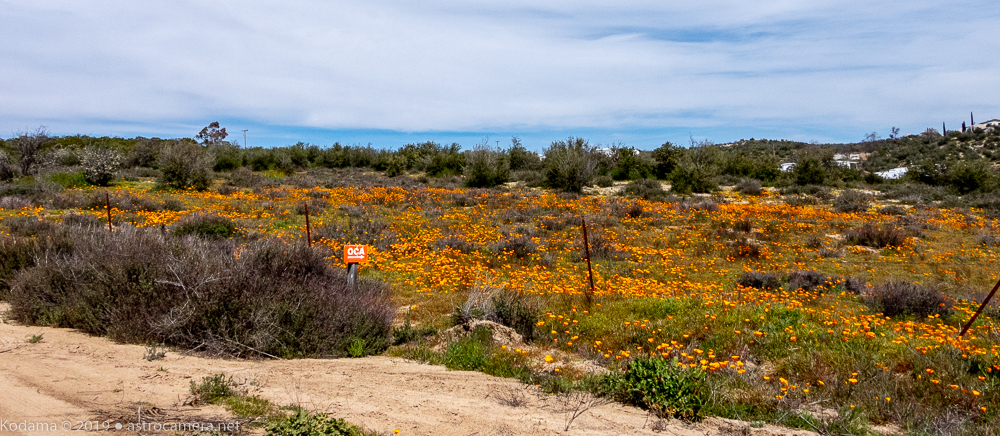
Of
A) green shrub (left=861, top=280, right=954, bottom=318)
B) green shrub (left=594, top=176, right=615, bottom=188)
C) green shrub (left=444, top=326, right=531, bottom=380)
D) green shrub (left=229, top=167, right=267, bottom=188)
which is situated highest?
green shrub (left=229, top=167, right=267, bottom=188)

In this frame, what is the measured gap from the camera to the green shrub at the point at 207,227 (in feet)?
42.2

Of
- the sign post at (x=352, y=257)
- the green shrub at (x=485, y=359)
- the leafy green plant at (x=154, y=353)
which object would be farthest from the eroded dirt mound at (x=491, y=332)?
the leafy green plant at (x=154, y=353)

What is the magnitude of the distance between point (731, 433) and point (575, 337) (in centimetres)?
258

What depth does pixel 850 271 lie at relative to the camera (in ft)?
41.9

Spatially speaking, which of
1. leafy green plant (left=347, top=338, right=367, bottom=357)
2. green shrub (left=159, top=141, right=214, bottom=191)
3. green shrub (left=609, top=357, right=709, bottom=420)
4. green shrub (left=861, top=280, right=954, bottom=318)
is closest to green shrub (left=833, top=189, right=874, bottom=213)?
green shrub (left=861, top=280, right=954, bottom=318)

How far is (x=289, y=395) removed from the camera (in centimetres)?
455

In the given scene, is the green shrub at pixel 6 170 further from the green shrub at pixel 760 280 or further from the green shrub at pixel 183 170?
the green shrub at pixel 760 280

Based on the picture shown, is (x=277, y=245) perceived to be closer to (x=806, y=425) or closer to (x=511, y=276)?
(x=511, y=276)

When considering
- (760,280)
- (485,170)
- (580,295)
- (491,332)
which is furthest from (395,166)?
(491,332)

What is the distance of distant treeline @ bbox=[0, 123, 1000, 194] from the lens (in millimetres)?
27484

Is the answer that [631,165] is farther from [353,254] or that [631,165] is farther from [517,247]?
[353,254]

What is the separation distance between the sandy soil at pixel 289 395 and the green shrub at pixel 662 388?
0.43ft

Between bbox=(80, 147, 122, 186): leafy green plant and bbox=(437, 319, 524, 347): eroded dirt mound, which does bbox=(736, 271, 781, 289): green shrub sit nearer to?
bbox=(437, 319, 524, 347): eroded dirt mound

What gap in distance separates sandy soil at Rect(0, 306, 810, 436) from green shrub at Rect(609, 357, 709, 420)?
0.43ft
